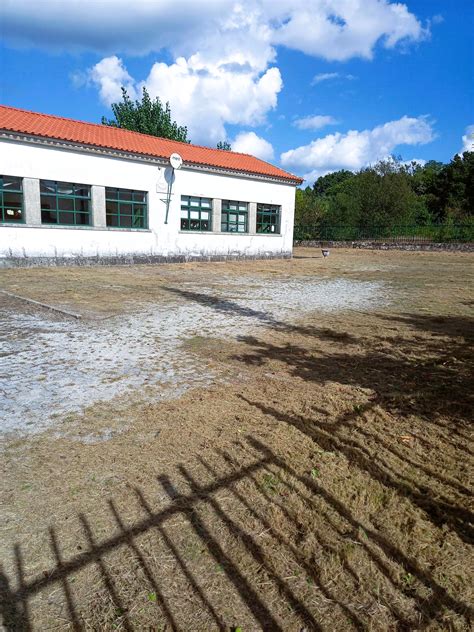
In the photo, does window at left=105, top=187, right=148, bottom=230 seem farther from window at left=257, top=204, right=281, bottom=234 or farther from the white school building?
window at left=257, top=204, right=281, bottom=234

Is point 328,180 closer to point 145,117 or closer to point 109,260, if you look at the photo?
point 145,117

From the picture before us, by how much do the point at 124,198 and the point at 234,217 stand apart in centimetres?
719

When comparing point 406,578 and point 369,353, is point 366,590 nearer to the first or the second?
Answer: point 406,578

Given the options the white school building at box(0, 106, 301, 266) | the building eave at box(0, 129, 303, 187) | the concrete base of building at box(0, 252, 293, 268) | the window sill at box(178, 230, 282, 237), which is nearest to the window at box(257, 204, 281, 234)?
the white school building at box(0, 106, 301, 266)

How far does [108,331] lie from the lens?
7.34 m

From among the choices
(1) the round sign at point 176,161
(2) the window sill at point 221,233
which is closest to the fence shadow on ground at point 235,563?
(1) the round sign at point 176,161

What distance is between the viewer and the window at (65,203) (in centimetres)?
1825

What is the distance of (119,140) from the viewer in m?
21.6

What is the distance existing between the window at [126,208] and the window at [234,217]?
5.23 metres

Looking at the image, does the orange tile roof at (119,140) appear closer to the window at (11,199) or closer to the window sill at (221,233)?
the window at (11,199)

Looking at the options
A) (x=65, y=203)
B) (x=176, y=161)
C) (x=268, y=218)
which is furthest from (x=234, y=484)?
(x=268, y=218)

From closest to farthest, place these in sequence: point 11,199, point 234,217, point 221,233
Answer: point 11,199
point 221,233
point 234,217

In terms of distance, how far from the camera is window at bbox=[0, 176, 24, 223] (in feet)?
56.1

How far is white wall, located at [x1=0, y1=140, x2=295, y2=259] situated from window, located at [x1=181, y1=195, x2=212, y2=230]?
14.1 inches
